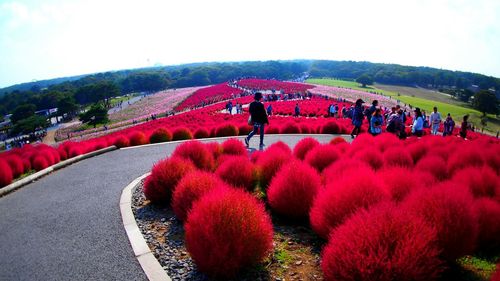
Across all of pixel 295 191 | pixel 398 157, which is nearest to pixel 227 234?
pixel 295 191

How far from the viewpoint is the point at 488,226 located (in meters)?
4.24

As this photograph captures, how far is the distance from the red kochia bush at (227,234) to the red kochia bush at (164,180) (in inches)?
110

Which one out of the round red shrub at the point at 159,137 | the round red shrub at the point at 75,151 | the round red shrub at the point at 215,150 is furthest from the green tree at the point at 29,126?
the round red shrub at the point at 215,150

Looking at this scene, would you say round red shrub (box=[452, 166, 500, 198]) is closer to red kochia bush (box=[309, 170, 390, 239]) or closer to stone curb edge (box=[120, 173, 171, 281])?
red kochia bush (box=[309, 170, 390, 239])

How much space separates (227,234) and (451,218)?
2566 millimetres

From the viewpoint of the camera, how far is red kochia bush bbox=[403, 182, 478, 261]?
3.55 meters

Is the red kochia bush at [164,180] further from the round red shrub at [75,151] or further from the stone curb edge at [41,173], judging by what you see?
the round red shrub at [75,151]

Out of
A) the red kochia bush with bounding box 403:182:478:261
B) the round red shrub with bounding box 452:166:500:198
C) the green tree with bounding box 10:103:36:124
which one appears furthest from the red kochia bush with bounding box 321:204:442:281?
the green tree with bounding box 10:103:36:124

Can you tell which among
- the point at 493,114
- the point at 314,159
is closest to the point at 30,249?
the point at 314,159

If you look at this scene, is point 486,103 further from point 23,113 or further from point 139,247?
point 23,113

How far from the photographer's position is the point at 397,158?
24.8 feet

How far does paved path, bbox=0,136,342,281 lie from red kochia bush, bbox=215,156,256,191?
224 cm

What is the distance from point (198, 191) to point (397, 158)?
4.90 m

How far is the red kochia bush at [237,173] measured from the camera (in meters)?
6.73
